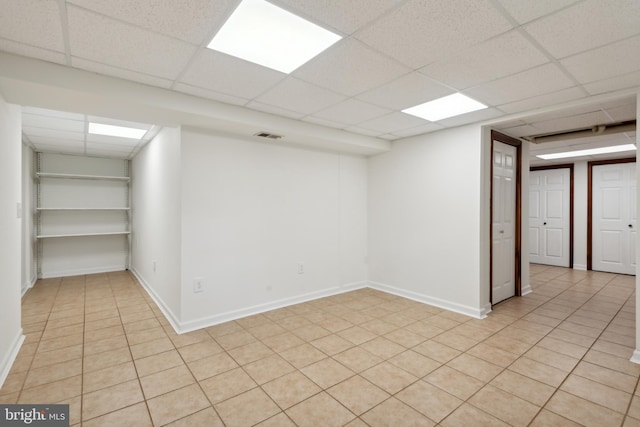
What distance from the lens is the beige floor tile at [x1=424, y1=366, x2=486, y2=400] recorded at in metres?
2.25

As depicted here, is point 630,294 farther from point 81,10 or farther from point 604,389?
point 81,10

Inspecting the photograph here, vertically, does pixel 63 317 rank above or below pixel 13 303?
below

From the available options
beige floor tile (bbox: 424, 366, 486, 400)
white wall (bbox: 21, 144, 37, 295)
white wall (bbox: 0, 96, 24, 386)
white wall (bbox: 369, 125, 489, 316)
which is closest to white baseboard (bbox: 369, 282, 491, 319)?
Answer: white wall (bbox: 369, 125, 489, 316)

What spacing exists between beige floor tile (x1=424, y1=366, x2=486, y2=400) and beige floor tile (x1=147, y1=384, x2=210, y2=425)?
1.72 meters

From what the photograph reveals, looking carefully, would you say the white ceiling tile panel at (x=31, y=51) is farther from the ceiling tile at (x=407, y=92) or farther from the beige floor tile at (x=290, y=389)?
the beige floor tile at (x=290, y=389)

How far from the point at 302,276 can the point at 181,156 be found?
7.48 ft

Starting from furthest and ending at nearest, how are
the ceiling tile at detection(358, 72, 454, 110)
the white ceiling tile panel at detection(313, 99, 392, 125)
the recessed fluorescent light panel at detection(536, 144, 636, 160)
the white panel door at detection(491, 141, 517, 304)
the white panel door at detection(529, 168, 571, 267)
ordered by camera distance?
the white panel door at detection(529, 168, 571, 267), the recessed fluorescent light panel at detection(536, 144, 636, 160), the white panel door at detection(491, 141, 517, 304), the white ceiling tile panel at detection(313, 99, 392, 125), the ceiling tile at detection(358, 72, 454, 110)

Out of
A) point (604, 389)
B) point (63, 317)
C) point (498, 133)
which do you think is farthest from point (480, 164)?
point (63, 317)

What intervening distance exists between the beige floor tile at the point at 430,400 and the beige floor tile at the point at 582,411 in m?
0.65

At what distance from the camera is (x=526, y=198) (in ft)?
16.1

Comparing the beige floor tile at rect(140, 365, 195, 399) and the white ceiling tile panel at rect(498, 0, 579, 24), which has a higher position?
the white ceiling tile panel at rect(498, 0, 579, 24)

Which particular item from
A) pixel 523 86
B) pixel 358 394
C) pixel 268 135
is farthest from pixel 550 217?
pixel 358 394

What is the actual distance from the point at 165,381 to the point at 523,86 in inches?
151

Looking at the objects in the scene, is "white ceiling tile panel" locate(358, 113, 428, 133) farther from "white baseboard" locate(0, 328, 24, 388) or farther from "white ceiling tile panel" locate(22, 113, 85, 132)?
"white baseboard" locate(0, 328, 24, 388)
